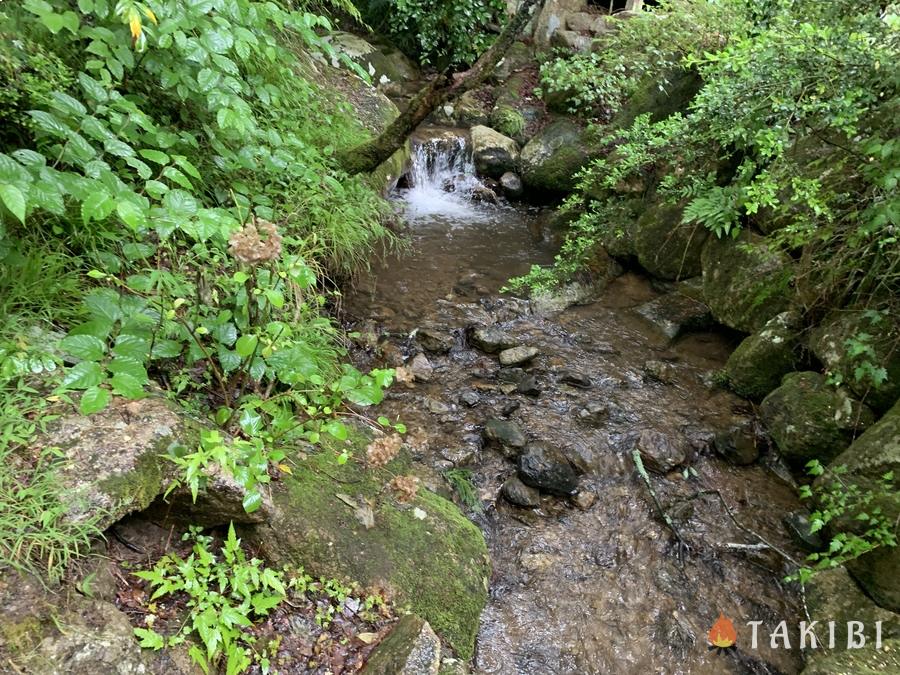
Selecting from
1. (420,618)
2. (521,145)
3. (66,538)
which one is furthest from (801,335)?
(521,145)

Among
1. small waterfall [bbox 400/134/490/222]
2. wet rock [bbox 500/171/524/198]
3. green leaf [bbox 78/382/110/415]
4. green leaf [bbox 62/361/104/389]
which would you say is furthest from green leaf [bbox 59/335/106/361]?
wet rock [bbox 500/171/524/198]

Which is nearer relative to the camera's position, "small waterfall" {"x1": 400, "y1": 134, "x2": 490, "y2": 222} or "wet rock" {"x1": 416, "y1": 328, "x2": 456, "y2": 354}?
"wet rock" {"x1": 416, "y1": 328, "x2": 456, "y2": 354}

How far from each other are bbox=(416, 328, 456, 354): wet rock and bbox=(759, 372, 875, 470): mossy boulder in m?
2.99

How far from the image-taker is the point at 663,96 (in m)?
7.75

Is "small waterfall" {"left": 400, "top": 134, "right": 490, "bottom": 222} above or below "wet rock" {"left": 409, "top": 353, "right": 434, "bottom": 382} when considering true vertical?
above

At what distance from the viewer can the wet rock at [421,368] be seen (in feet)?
16.1

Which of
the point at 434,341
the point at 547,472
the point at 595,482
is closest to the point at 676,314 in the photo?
the point at 595,482

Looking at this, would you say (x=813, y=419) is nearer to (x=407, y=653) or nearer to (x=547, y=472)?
(x=547, y=472)

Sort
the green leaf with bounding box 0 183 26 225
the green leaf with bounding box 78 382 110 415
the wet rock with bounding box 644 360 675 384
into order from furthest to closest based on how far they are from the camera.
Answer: the wet rock with bounding box 644 360 675 384 < the green leaf with bounding box 78 382 110 415 < the green leaf with bounding box 0 183 26 225

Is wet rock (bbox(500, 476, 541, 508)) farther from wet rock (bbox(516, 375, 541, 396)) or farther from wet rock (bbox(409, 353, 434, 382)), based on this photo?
wet rock (bbox(409, 353, 434, 382))

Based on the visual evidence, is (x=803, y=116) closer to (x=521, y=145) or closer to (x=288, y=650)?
(x=288, y=650)

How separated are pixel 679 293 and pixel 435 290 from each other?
2.99 m

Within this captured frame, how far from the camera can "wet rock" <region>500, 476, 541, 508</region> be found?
3803 mm

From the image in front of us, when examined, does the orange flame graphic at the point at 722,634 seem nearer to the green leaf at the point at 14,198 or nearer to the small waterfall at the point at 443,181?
the green leaf at the point at 14,198
